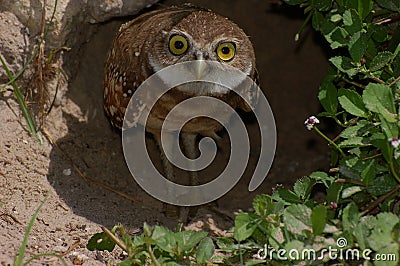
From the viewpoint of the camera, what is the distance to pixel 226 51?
3971 millimetres

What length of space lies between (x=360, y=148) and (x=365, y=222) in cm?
61

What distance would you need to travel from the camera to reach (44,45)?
4.43m

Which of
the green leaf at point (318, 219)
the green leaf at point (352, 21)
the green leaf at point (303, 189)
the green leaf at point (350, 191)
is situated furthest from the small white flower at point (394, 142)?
the green leaf at point (352, 21)

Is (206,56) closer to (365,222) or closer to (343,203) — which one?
(343,203)

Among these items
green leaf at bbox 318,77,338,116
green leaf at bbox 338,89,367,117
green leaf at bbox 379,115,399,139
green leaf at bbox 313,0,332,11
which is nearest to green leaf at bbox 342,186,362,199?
green leaf at bbox 379,115,399,139

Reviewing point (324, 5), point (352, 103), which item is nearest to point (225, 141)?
point (324, 5)

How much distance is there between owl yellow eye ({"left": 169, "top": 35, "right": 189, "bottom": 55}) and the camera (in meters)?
3.86

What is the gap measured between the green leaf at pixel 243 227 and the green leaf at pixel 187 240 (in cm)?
16

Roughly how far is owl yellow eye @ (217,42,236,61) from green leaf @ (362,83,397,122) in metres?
1.23

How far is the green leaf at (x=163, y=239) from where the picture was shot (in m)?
2.86

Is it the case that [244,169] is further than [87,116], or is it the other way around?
[244,169]

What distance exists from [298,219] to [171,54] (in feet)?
5.14

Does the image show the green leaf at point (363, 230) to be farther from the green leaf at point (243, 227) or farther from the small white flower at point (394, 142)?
the green leaf at point (243, 227)

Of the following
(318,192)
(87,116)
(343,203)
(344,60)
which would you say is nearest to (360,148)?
(343,203)
